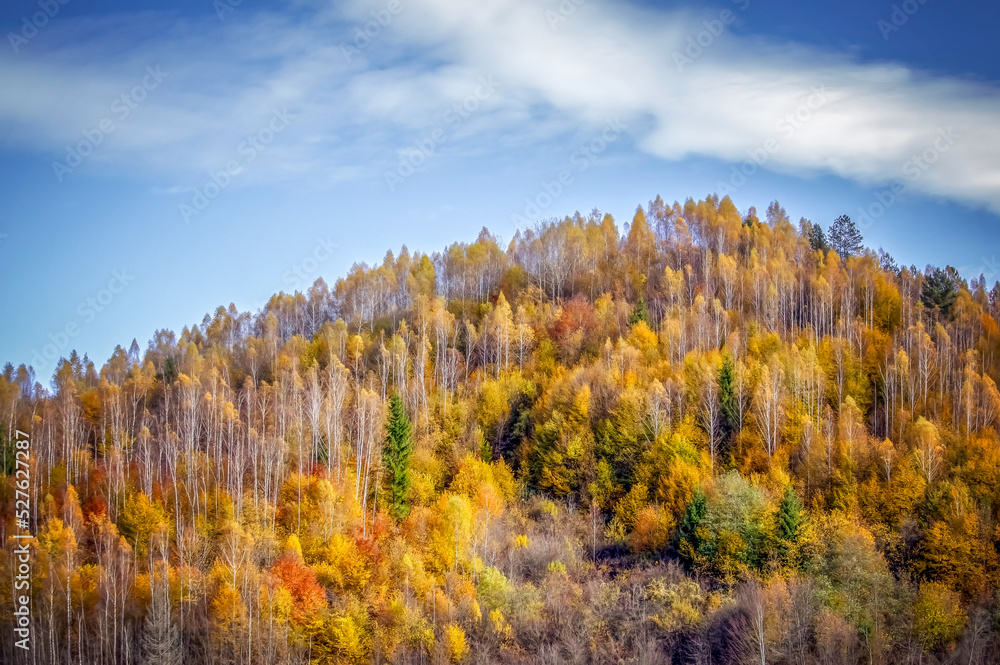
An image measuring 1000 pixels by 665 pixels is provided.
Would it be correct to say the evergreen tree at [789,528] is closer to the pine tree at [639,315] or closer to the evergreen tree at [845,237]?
the pine tree at [639,315]

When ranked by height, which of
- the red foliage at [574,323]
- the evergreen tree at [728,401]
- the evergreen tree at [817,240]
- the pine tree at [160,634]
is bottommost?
the pine tree at [160,634]

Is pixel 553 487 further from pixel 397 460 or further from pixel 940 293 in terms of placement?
pixel 940 293

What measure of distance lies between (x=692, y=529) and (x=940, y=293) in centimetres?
5010

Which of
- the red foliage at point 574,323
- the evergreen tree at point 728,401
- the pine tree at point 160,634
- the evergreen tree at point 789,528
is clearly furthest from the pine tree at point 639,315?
the pine tree at point 160,634

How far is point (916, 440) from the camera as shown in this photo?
63.9 m

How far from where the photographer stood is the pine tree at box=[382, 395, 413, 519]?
64.9m

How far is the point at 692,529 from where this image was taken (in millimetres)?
57812

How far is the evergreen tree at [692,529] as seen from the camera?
188ft

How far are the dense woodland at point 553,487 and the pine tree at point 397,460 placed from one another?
0.25 meters

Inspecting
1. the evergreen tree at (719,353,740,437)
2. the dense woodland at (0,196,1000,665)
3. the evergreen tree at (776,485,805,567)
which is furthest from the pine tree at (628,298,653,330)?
the evergreen tree at (776,485,805,567)

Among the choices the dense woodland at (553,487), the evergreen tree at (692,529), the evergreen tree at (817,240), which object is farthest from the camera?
the evergreen tree at (817,240)

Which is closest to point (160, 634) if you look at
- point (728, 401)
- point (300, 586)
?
point (300, 586)

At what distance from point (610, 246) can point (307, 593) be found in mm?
76200

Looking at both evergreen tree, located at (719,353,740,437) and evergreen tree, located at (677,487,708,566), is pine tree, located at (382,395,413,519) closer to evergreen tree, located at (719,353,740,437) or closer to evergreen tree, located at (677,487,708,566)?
evergreen tree, located at (677,487,708,566)
